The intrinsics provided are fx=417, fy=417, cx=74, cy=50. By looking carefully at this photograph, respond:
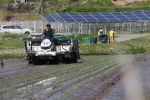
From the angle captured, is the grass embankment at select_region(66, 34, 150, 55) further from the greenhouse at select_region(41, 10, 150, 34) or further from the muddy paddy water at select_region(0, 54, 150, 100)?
the greenhouse at select_region(41, 10, 150, 34)

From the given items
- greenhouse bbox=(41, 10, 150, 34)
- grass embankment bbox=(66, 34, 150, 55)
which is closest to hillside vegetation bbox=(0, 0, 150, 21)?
greenhouse bbox=(41, 10, 150, 34)

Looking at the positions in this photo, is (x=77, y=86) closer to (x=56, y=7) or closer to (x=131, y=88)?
(x=131, y=88)

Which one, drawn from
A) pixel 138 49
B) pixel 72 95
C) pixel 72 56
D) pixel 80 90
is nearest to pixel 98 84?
pixel 80 90

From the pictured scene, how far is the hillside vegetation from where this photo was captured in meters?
86.2

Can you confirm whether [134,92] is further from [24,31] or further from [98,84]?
[24,31]

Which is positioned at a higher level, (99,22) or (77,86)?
(99,22)

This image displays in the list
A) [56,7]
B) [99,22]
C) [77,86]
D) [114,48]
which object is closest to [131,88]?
[77,86]

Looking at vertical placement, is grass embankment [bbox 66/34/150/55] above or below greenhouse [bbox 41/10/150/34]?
below

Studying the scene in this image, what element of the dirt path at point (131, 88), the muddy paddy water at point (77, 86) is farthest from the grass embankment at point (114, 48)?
the dirt path at point (131, 88)

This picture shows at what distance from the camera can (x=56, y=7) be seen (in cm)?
9512

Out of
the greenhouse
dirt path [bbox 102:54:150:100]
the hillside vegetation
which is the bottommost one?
dirt path [bbox 102:54:150:100]

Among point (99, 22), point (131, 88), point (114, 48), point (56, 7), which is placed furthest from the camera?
point (56, 7)

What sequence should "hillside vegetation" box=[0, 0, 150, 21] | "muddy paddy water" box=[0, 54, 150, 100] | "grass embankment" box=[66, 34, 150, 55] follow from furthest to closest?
"hillside vegetation" box=[0, 0, 150, 21], "grass embankment" box=[66, 34, 150, 55], "muddy paddy water" box=[0, 54, 150, 100]

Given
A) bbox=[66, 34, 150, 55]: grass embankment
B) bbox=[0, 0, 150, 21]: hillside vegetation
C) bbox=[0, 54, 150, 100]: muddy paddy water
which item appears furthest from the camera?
bbox=[0, 0, 150, 21]: hillside vegetation
